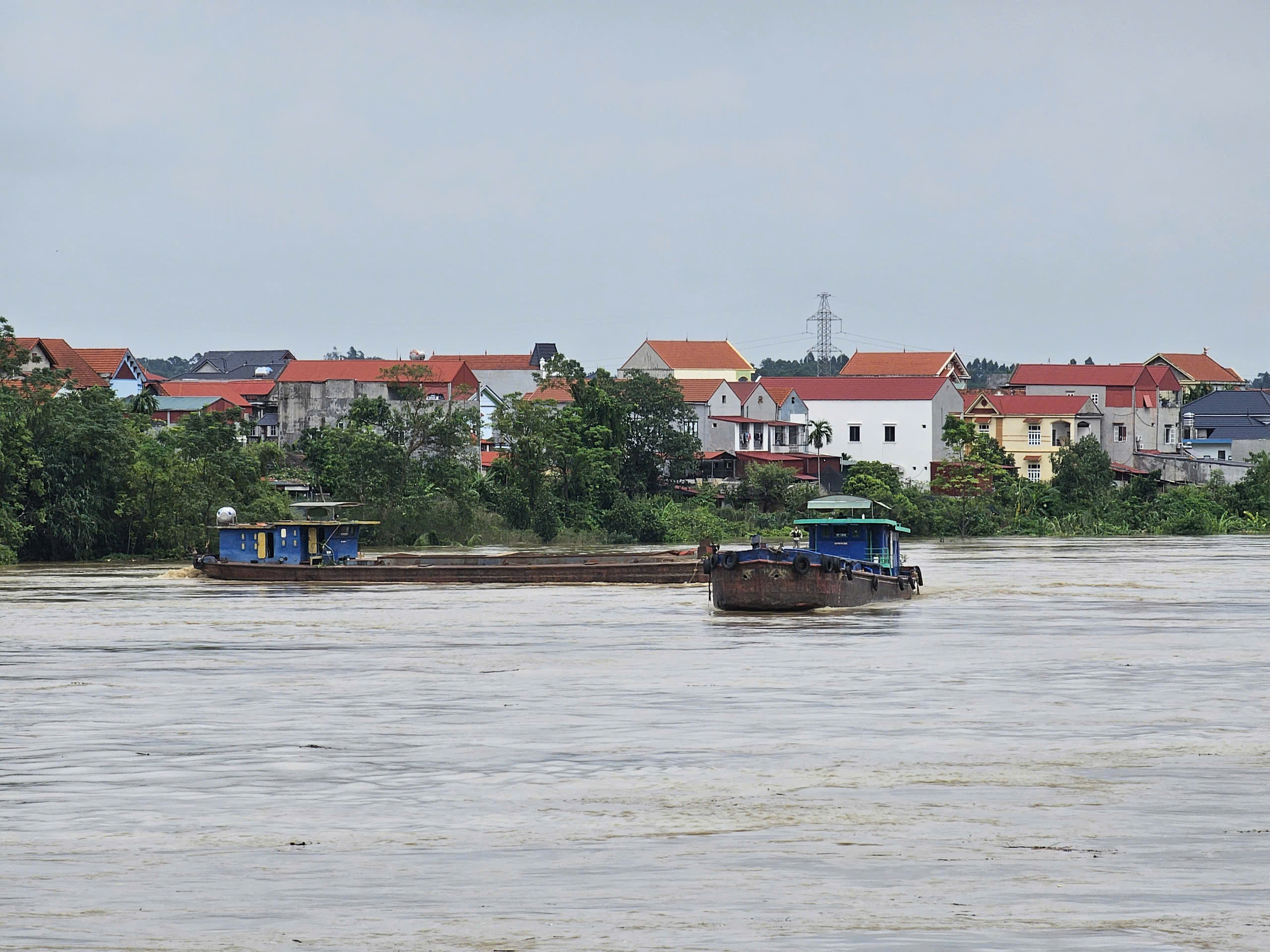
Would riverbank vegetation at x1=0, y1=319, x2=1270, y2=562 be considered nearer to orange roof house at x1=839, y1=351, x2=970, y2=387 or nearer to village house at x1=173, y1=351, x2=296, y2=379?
orange roof house at x1=839, y1=351, x2=970, y2=387

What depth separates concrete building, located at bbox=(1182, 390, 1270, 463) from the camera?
3711 inches

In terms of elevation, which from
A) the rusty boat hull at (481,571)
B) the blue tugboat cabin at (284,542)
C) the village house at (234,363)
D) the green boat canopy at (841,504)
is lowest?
the rusty boat hull at (481,571)

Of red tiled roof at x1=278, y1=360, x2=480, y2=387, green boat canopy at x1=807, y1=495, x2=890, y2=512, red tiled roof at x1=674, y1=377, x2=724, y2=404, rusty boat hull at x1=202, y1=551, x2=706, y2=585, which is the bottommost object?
rusty boat hull at x1=202, y1=551, x2=706, y2=585

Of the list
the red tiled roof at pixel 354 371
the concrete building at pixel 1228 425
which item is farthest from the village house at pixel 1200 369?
the red tiled roof at pixel 354 371

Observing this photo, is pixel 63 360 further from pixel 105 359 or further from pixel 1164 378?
pixel 1164 378

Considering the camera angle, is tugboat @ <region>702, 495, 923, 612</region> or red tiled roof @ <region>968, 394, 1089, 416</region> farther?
red tiled roof @ <region>968, 394, 1089, 416</region>

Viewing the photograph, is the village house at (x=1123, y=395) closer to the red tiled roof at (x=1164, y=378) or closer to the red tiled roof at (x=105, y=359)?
the red tiled roof at (x=1164, y=378)

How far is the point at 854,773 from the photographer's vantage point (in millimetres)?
13617

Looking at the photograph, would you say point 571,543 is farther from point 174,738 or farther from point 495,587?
point 174,738

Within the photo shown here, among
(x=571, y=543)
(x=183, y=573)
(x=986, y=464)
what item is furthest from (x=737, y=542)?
(x=183, y=573)

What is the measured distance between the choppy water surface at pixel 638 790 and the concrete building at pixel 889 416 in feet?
195

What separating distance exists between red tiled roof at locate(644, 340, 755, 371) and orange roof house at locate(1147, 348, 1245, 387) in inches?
1200

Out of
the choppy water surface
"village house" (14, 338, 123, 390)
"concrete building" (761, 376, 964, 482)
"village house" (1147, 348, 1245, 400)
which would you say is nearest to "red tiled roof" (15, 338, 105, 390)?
"village house" (14, 338, 123, 390)

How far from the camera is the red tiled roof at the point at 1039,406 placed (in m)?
86.9
